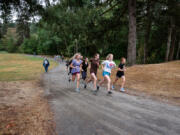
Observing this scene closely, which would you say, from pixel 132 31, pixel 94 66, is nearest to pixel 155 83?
pixel 94 66

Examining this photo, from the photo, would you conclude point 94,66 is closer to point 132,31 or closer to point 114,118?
point 114,118

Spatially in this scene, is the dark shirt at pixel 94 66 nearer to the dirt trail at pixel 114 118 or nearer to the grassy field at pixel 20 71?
the dirt trail at pixel 114 118

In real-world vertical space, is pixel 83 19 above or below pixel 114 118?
above

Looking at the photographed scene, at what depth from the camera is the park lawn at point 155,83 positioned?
652 cm

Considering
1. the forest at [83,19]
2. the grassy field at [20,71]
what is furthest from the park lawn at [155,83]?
the grassy field at [20,71]

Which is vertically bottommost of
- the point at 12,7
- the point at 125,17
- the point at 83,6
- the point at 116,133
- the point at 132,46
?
the point at 116,133

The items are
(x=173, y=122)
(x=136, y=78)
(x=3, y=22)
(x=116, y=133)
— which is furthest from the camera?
(x=136, y=78)

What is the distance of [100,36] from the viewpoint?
46.4 feet

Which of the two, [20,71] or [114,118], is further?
[20,71]

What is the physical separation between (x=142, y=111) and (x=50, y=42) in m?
55.0

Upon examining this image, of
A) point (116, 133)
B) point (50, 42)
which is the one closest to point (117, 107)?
point (116, 133)

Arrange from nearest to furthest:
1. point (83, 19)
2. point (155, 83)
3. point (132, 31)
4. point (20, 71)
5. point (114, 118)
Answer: point (114, 118), point (83, 19), point (155, 83), point (132, 31), point (20, 71)

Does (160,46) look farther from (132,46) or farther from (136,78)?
(136,78)

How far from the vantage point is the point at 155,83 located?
8.24 metres
